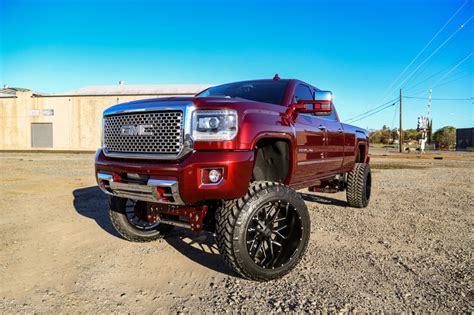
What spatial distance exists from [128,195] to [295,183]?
1825 mm

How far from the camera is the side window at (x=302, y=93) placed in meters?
3.94

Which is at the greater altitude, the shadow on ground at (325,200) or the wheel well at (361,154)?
the wheel well at (361,154)

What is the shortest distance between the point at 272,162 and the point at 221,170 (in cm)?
108

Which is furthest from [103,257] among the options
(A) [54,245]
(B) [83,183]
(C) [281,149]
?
(B) [83,183]

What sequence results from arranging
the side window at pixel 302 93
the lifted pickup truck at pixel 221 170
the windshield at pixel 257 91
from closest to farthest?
the lifted pickup truck at pixel 221 170 → the windshield at pixel 257 91 → the side window at pixel 302 93

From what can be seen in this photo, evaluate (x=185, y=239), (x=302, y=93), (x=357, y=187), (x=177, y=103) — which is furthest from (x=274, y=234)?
(x=357, y=187)

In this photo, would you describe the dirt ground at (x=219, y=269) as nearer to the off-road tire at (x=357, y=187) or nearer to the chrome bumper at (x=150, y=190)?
the off-road tire at (x=357, y=187)

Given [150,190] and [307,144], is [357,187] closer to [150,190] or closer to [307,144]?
[307,144]

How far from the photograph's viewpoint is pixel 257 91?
396cm

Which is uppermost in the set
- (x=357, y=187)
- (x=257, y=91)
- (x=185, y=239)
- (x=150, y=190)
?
(x=257, y=91)

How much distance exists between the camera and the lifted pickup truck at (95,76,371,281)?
2.48 meters

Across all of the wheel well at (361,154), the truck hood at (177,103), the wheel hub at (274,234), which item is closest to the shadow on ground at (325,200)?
the wheel well at (361,154)

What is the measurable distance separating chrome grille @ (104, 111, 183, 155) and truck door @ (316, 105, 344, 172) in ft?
7.43

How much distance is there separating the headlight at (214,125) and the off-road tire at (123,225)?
1.62 m
